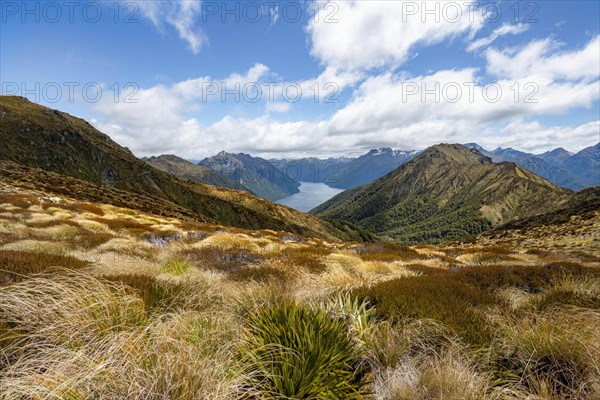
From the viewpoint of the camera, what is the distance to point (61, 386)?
7.63ft

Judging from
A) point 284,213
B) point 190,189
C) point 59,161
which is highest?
point 59,161

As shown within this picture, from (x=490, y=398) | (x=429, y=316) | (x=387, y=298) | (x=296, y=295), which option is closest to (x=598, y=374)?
(x=490, y=398)

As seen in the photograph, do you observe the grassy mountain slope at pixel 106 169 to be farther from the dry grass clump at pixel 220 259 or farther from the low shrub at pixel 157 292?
the low shrub at pixel 157 292

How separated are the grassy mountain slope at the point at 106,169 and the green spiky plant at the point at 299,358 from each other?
11903cm

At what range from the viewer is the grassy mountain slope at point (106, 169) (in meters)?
122

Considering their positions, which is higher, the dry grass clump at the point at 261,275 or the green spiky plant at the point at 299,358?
the green spiky plant at the point at 299,358

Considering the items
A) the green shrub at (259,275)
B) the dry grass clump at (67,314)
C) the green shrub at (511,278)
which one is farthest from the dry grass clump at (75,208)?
the green shrub at (511,278)

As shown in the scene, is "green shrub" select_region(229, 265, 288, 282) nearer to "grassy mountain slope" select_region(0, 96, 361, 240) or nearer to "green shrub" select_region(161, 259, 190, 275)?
"green shrub" select_region(161, 259, 190, 275)

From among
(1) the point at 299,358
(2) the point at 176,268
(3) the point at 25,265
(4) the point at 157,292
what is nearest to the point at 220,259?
(2) the point at 176,268

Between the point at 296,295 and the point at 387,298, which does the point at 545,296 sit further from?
the point at 296,295

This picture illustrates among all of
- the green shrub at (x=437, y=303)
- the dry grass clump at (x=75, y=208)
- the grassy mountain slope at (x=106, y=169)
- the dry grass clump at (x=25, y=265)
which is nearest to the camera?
the green shrub at (x=437, y=303)

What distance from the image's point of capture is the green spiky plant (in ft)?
9.86

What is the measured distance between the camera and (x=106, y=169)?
142 meters

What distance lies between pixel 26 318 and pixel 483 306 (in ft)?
22.8
